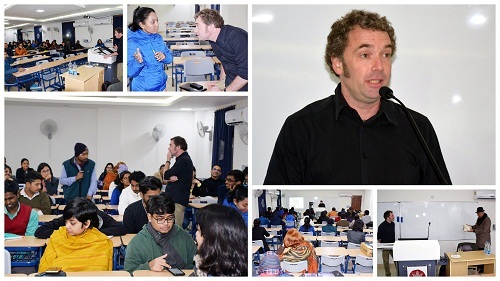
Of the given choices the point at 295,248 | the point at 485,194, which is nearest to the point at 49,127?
the point at 295,248

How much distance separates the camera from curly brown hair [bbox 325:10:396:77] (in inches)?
120

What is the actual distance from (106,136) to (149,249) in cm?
58

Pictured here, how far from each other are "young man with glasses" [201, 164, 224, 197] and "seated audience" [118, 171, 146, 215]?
0.32 m

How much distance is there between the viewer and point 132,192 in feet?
10.6

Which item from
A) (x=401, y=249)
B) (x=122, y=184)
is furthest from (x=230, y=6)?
(x=401, y=249)

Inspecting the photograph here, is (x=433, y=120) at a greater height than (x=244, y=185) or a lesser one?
greater

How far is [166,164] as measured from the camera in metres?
3.21

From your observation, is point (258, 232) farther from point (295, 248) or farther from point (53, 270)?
point (53, 270)

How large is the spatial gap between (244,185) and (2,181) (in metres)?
1.15

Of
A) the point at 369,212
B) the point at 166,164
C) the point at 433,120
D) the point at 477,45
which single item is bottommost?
the point at 369,212

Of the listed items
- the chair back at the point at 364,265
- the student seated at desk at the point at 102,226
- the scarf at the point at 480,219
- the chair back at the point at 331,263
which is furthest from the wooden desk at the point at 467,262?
the student seated at desk at the point at 102,226

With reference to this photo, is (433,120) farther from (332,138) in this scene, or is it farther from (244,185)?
(244,185)

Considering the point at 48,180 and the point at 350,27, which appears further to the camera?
the point at 48,180

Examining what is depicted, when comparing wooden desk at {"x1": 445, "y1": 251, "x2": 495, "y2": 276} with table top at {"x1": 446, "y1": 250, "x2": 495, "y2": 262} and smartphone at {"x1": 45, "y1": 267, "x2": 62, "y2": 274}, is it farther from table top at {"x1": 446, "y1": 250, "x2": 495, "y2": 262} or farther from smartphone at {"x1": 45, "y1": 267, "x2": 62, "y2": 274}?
smartphone at {"x1": 45, "y1": 267, "x2": 62, "y2": 274}
